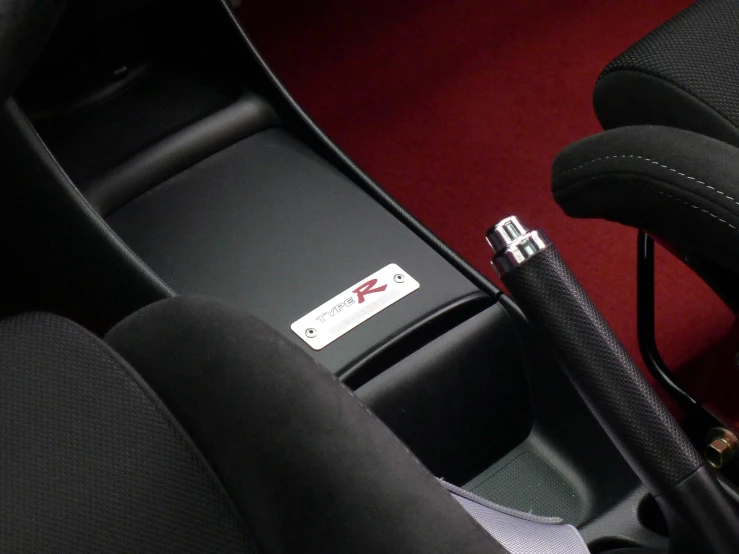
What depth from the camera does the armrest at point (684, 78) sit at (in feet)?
2.45

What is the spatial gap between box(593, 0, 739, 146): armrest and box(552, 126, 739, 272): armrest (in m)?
0.14

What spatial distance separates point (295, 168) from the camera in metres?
1.02

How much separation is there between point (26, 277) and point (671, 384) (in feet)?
2.77

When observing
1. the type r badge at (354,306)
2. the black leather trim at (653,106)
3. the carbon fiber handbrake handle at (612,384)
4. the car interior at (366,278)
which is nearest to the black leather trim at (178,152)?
the car interior at (366,278)

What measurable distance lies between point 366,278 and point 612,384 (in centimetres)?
38

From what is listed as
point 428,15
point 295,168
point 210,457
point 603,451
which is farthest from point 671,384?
point 428,15

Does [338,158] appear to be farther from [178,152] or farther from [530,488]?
[530,488]

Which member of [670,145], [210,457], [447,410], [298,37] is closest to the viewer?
[210,457]

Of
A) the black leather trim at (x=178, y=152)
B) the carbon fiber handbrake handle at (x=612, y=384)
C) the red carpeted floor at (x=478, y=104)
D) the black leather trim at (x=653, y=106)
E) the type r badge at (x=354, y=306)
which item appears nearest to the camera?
the carbon fiber handbrake handle at (x=612, y=384)

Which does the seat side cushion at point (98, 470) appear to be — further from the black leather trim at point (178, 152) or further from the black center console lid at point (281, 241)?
the black leather trim at point (178, 152)

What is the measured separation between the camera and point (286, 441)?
44cm

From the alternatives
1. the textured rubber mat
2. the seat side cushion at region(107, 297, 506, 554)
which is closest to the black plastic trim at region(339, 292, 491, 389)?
the textured rubber mat

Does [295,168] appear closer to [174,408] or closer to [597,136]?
[597,136]

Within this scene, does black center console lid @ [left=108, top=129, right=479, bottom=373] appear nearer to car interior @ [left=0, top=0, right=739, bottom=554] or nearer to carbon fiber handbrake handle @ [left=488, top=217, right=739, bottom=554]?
car interior @ [left=0, top=0, right=739, bottom=554]
